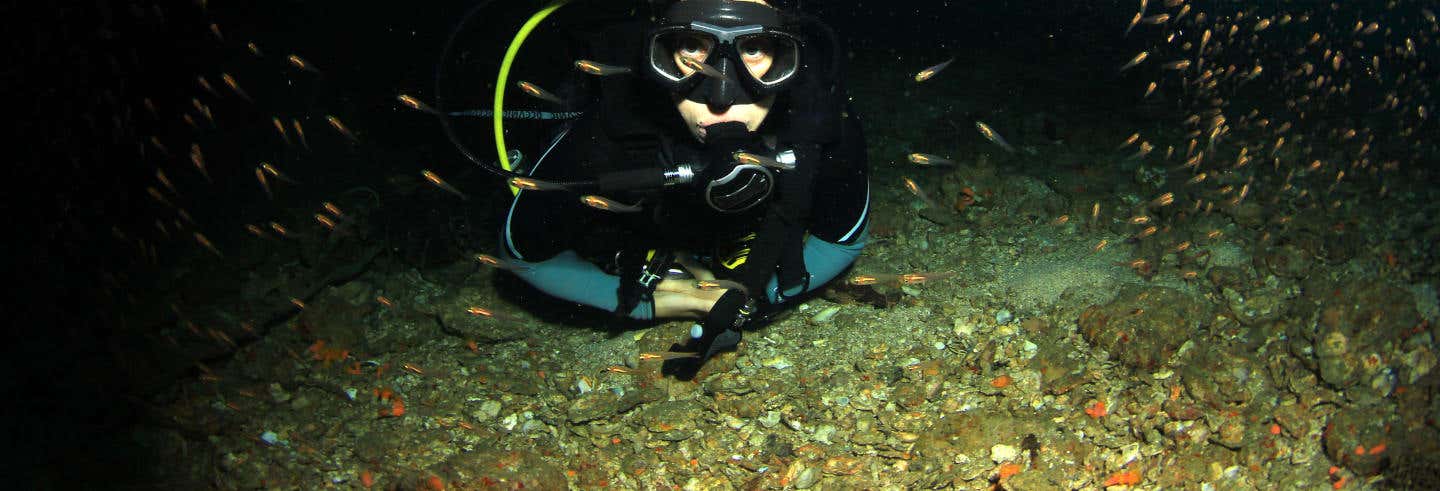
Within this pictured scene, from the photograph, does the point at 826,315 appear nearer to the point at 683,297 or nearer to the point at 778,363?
the point at 778,363

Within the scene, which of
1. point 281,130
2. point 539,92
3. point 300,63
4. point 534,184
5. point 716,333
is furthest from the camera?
point 281,130

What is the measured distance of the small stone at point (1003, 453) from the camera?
319 centimetres

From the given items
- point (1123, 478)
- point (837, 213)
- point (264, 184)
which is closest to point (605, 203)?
point (837, 213)

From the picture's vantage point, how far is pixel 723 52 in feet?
9.72

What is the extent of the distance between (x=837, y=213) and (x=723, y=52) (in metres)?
1.41

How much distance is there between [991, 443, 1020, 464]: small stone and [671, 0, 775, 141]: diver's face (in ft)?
6.95

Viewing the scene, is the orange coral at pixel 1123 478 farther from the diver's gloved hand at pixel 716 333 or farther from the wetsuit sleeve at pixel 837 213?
the diver's gloved hand at pixel 716 333

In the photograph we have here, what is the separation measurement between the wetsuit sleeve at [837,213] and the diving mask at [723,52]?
68 centimetres

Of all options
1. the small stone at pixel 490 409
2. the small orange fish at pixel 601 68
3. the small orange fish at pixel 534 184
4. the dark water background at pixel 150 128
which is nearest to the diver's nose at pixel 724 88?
the small orange fish at pixel 601 68

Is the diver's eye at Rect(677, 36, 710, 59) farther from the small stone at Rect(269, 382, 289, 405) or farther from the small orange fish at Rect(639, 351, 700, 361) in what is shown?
the small stone at Rect(269, 382, 289, 405)

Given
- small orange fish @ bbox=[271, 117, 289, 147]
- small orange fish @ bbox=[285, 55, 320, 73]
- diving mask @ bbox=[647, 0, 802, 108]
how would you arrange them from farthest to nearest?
small orange fish @ bbox=[271, 117, 289, 147] → small orange fish @ bbox=[285, 55, 320, 73] → diving mask @ bbox=[647, 0, 802, 108]

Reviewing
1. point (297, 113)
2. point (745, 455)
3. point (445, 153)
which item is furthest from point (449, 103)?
point (745, 455)

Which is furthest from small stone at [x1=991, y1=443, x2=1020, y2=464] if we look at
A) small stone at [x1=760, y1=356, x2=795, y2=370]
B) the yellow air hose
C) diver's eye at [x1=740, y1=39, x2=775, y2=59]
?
the yellow air hose

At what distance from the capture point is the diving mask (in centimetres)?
296
